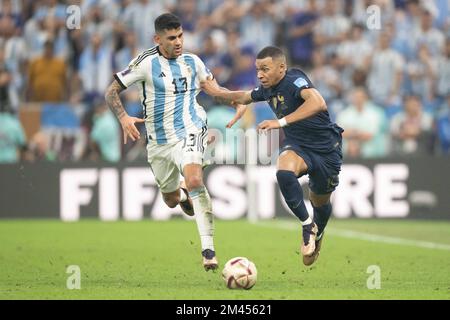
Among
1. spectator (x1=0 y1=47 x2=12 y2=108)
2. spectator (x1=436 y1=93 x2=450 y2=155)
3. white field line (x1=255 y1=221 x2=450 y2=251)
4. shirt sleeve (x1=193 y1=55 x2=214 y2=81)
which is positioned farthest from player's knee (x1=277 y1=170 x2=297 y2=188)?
spectator (x1=0 y1=47 x2=12 y2=108)

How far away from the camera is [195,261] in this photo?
12766mm

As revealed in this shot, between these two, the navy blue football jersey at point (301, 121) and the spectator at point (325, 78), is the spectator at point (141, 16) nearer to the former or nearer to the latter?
the spectator at point (325, 78)

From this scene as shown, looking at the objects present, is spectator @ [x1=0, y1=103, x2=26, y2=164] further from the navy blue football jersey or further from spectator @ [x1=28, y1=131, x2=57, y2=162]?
the navy blue football jersey

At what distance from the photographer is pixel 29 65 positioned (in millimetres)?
20047

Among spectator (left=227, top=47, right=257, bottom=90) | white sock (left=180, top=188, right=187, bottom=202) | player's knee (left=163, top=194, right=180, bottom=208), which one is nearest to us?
player's knee (left=163, top=194, right=180, bottom=208)

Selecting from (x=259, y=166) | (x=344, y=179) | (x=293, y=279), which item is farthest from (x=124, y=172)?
(x=293, y=279)

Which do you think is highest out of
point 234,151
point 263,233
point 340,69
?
point 340,69

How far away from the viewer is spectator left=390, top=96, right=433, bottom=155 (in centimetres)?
1867

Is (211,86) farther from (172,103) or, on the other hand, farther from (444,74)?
(444,74)

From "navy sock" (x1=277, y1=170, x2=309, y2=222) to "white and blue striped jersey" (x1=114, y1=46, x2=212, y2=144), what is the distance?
3.80ft

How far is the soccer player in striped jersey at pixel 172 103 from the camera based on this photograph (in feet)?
35.7

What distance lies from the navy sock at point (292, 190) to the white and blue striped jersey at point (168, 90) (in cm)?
116
